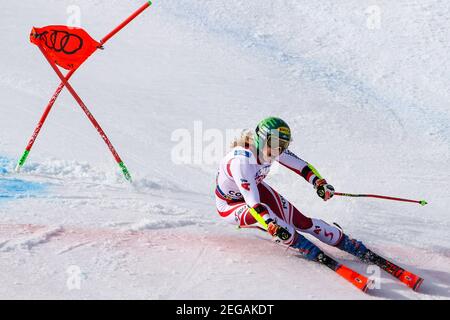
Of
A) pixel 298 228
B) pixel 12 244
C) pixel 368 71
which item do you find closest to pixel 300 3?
pixel 368 71

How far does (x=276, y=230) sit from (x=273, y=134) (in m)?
0.88

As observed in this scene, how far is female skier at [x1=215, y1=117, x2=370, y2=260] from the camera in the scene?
5547 mm

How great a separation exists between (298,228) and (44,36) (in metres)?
3.51

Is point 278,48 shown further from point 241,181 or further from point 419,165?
point 241,181

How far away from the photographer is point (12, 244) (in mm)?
5648

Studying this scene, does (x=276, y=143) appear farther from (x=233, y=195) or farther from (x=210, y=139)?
(x=210, y=139)

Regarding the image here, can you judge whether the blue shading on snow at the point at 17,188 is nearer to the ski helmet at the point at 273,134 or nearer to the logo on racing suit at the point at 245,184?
the logo on racing suit at the point at 245,184

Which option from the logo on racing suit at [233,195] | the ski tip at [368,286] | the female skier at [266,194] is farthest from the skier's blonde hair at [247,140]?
the ski tip at [368,286]

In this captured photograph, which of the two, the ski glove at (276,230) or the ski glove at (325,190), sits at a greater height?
the ski glove at (325,190)

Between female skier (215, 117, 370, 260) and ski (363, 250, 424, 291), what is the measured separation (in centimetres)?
9

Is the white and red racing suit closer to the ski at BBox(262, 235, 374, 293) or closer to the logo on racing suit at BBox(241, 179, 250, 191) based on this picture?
the logo on racing suit at BBox(241, 179, 250, 191)

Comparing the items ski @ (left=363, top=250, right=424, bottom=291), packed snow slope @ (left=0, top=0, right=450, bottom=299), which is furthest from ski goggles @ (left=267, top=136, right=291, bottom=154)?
ski @ (left=363, top=250, right=424, bottom=291)

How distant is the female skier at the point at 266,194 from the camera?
18.2 ft

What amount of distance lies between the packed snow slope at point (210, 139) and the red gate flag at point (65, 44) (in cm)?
143
